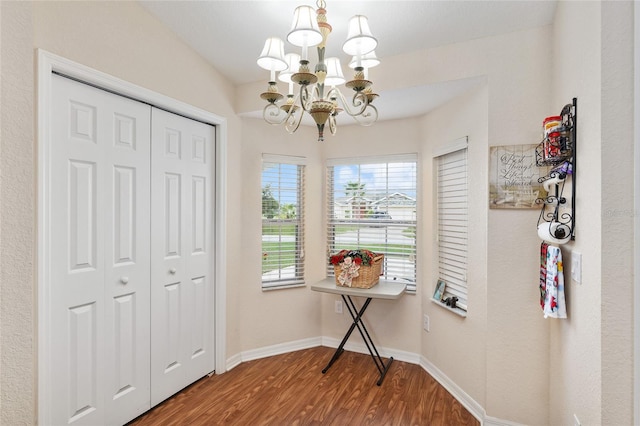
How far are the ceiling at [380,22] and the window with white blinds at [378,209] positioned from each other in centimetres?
77

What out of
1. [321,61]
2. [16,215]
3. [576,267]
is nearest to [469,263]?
[576,267]

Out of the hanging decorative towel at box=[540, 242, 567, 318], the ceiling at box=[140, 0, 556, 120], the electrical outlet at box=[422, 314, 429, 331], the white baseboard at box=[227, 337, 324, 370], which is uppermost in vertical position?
the ceiling at box=[140, 0, 556, 120]

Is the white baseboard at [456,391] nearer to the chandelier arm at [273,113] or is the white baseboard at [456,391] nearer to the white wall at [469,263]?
the white wall at [469,263]

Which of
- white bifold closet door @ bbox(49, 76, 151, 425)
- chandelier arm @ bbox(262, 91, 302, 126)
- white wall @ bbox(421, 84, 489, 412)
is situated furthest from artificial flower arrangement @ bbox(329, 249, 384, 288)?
white bifold closet door @ bbox(49, 76, 151, 425)

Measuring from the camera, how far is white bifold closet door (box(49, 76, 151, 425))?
5.81 ft

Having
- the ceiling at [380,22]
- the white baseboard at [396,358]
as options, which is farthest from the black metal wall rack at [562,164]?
the white baseboard at [396,358]

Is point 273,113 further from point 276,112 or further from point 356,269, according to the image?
point 356,269

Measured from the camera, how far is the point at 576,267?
152 centimetres

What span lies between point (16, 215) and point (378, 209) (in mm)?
2646

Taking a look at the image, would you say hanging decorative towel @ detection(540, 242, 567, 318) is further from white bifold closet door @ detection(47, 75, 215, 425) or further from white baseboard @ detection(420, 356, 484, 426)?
white bifold closet door @ detection(47, 75, 215, 425)

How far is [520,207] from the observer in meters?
2.02

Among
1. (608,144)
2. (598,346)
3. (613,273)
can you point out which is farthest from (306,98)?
(598,346)

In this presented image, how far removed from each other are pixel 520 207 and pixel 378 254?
→ 1.31 m

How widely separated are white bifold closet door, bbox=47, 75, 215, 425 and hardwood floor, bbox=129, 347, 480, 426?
8.8 inches
